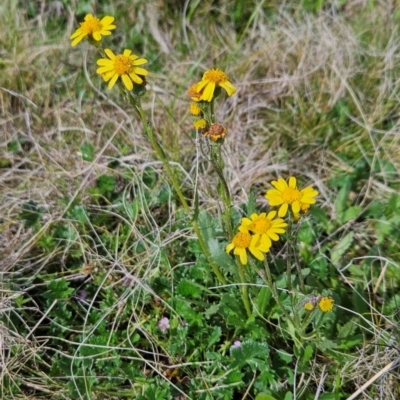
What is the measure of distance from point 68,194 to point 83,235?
25 cm

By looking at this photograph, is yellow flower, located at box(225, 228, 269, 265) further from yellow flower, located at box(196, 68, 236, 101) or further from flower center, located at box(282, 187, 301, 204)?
yellow flower, located at box(196, 68, 236, 101)

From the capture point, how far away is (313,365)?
1467 millimetres

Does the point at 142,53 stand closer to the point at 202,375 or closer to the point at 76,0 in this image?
the point at 76,0

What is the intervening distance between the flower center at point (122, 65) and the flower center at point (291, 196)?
1.46 feet

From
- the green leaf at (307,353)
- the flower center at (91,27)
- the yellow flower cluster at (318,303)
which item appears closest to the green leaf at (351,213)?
the green leaf at (307,353)

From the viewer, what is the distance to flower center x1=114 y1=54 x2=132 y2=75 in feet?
4.10

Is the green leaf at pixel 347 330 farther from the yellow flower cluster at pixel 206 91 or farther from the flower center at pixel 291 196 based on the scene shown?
the yellow flower cluster at pixel 206 91

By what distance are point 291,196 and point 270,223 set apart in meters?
0.08

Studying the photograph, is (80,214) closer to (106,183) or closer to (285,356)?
(106,183)

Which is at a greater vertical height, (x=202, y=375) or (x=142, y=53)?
(x=142, y=53)

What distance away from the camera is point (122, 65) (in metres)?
1.25

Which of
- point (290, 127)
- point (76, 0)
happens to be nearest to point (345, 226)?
point (290, 127)

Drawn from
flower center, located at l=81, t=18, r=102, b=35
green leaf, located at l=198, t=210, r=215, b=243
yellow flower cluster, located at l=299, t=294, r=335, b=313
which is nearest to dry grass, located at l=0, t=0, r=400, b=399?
green leaf, located at l=198, t=210, r=215, b=243

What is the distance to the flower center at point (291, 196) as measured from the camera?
48.0 inches
